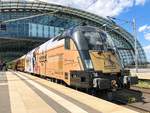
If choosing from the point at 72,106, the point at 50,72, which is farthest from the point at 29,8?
the point at 72,106

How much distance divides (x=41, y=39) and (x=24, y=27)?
560cm

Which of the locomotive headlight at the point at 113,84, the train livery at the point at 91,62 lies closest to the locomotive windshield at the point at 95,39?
the train livery at the point at 91,62

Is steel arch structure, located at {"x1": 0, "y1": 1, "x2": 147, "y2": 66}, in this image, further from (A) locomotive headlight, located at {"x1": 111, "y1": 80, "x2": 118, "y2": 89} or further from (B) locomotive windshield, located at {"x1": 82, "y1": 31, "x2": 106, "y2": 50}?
(A) locomotive headlight, located at {"x1": 111, "y1": 80, "x2": 118, "y2": 89}

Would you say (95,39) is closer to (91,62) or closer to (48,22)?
(91,62)

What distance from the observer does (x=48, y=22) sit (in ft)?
319

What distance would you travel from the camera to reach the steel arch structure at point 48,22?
86000 mm

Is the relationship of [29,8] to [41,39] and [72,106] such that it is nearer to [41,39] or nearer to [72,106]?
[41,39]

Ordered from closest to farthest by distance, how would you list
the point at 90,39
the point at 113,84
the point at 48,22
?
1. the point at 113,84
2. the point at 90,39
3. the point at 48,22

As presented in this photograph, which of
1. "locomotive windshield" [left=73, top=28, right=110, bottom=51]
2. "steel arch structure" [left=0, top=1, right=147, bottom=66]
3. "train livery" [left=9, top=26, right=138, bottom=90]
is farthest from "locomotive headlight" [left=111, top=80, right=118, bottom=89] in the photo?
"steel arch structure" [left=0, top=1, right=147, bottom=66]

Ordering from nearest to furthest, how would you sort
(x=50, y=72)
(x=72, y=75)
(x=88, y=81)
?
1. (x=88, y=81)
2. (x=72, y=75)
3. (x=50, y=72)

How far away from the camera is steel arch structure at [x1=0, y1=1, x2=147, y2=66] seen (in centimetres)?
8600

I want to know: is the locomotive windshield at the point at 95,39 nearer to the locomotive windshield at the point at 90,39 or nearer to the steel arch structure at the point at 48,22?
the locomotive windshield at the point at 90,39

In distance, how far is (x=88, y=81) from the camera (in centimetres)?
1561

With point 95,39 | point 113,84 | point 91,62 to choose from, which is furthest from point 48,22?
point 113,84
